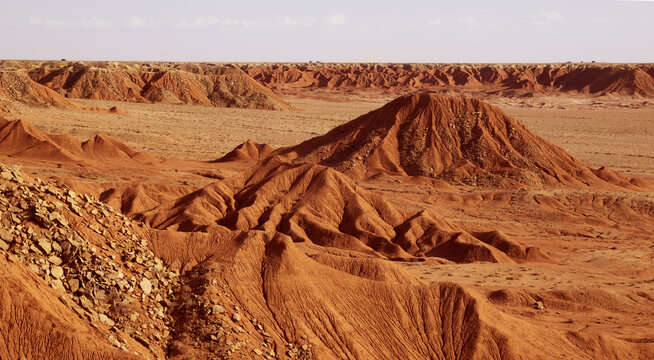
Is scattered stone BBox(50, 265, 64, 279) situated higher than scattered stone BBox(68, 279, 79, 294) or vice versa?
scattered stone BBox(50, 265, 64, 279)

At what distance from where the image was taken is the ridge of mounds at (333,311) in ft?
58.0

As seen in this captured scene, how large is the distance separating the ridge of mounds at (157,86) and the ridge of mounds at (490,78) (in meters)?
47.7

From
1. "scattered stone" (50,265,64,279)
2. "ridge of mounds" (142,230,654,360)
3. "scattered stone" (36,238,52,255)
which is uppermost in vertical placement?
"scattered stone" (36,238,52,255)

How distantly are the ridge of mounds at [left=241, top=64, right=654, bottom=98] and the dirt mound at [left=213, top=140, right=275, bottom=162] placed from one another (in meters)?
89.8

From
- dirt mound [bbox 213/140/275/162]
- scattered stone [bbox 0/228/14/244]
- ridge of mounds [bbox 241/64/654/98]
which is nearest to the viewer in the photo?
scattered stone [bbox 0/228/14/244]

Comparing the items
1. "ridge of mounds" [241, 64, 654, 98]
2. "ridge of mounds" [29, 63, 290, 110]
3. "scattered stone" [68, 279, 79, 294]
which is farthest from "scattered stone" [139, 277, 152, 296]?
"ridge of mounds" [241, 64, 654, 98]

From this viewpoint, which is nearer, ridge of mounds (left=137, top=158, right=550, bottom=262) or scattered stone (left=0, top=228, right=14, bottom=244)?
scattered stone (left=0, top=228, right=14, bottom=244)

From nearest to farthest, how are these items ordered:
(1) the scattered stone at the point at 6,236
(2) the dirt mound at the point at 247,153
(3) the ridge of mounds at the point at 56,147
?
(1) the scattered stone at the point at 6,236
(3) the ridge of mounds at the point at 56,147
(2) the dirt mound at the point at 247,153

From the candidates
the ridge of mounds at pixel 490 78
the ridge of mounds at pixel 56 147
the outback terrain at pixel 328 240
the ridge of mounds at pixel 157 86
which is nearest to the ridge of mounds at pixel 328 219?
the outback terrain at pixel 328 240

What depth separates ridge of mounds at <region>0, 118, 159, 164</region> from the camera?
52.0 m

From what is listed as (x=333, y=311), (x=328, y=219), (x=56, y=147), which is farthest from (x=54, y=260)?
(x=56, y=147)

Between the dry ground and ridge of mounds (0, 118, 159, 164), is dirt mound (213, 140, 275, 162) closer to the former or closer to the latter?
the dry ground

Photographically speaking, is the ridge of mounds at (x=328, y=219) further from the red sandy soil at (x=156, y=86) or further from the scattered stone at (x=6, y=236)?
the red sandy soil at (x=156, y=86)

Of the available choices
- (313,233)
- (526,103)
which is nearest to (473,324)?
(313,233)
